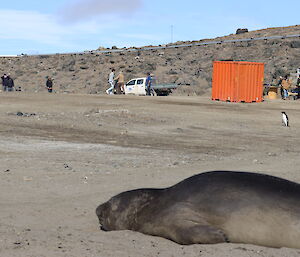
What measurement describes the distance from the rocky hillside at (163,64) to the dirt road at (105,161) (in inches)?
1266

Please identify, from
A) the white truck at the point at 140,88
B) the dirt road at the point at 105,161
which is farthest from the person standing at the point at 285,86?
the dirt road at the point at 105,161

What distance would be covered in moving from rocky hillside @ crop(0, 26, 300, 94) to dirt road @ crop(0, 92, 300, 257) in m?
32.2

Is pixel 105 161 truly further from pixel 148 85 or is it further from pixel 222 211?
pixel 148 85

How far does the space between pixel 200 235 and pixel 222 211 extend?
33 cm

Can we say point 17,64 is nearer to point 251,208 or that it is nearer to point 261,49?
point 261,49

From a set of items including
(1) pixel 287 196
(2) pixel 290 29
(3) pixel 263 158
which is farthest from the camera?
(2) pixel 290 29

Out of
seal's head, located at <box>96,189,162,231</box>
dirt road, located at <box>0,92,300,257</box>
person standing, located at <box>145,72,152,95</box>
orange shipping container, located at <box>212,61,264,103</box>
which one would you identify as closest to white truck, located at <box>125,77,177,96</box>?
person standing, located at <box>145,72,152,95</box>

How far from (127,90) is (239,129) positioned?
23993mm

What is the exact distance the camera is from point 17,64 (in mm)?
88312

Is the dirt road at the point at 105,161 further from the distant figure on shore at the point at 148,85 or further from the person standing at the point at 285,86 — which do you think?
the distant figure on shore at the point at 148,85

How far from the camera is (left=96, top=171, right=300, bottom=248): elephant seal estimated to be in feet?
18.0

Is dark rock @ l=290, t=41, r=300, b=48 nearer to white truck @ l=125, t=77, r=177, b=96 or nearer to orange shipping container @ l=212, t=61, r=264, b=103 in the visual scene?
white truck @ l=125, t=77, r=177, b=96

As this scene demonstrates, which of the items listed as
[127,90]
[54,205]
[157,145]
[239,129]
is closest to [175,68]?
[127,90]

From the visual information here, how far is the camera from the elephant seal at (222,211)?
18.0ft
